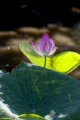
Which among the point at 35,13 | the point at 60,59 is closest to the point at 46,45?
the point at 60,59

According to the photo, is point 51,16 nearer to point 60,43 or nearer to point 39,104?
point 60,43

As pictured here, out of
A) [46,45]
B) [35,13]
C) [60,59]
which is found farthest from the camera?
[35,13]

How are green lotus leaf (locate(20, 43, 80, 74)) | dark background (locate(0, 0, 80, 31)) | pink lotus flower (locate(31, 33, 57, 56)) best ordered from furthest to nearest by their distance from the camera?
1. dark background (locate(0, 0, 80, 31))
2. green lotus leaf (locate(20, 43, 80, 74))
3. pink lotus flower (locate(31, 33, 57, 56))

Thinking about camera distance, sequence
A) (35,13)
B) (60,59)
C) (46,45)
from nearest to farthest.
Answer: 1. (46,45)
2. (60,59)
3. (35,13)

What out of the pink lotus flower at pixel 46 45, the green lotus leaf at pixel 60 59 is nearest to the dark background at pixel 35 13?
the green lotus leaf at pixel 60 59

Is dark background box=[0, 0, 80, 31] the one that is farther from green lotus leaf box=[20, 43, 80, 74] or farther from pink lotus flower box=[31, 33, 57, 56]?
pink lotus flower box=[31, 33, 57, 56]

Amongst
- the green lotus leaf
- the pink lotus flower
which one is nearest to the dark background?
the green lotus leaf

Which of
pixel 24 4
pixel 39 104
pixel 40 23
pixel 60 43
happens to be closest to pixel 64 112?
pixel 39 104

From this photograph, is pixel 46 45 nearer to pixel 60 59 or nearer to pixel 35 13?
pixel 60 59

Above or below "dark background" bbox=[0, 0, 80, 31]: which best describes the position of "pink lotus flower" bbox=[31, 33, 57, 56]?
below

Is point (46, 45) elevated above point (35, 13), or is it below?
below
